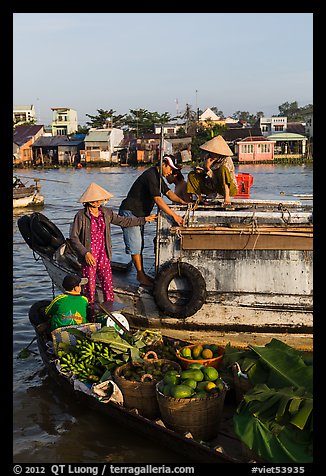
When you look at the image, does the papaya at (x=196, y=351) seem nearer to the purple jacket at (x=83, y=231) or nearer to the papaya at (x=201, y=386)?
the papaya at (x=201, y=386)

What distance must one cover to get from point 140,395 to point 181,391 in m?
0.58

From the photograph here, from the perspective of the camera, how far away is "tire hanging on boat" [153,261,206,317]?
647 centimetres

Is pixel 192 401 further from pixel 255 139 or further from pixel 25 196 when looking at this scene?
pixel 255 139

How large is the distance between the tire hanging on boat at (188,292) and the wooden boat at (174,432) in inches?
54.7

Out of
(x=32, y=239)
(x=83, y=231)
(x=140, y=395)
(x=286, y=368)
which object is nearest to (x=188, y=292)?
(x=83, y=231)

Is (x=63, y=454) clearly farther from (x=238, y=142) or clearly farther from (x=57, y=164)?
(x=57, y=164)

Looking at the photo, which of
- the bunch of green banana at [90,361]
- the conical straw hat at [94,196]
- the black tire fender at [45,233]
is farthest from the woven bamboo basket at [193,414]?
the black tire fender at [45,233]

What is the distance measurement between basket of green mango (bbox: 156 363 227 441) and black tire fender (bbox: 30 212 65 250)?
A: 361 centimetres

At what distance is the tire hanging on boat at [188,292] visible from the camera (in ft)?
21.2

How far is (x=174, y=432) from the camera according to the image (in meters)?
4.54

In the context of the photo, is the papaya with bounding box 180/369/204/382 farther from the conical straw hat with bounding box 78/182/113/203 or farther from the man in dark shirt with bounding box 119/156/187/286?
the conical straw hat with bounding box 78/182/113/203

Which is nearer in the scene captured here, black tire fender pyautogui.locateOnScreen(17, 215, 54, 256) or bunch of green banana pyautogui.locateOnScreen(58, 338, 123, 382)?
bunch of green banana pyautogui.locateOnScreen(58, 338, 123, 382)

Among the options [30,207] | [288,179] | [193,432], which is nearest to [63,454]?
[193,432]

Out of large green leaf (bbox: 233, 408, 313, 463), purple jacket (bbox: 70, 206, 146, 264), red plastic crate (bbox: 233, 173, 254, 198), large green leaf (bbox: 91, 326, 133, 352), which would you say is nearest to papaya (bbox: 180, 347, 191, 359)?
large green leaf (bbox: 91, 326, 133, 352)
